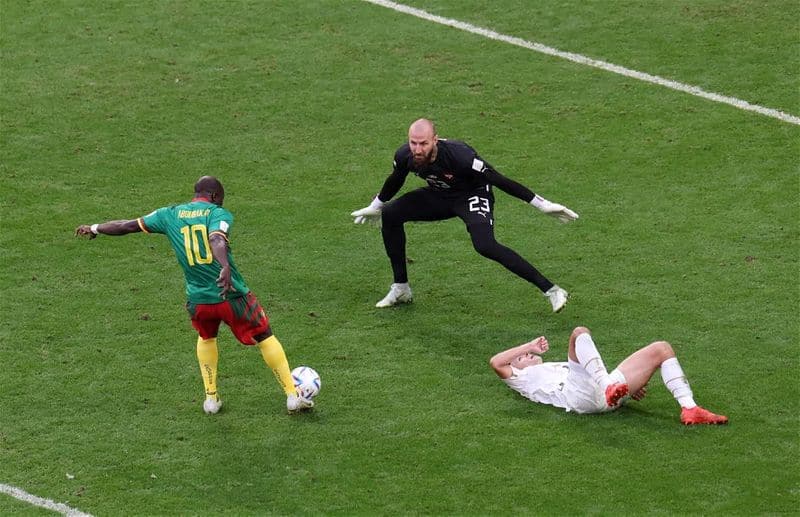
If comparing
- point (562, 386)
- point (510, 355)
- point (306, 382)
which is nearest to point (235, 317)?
point (306, 382)

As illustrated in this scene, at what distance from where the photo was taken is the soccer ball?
38.1 ft

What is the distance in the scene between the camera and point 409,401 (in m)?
11.9

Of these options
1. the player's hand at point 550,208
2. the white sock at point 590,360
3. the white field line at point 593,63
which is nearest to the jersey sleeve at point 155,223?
the white sock at point 590,360

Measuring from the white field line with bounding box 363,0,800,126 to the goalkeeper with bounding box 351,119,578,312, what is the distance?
16.9 feet

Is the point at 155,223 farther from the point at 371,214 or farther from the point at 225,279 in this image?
the point at 371,214

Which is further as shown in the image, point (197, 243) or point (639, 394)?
point (639, 394)

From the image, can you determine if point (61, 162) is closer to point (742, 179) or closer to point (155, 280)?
point (155, 280)

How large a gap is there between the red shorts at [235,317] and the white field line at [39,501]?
6.58 ft

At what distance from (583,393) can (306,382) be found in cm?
237

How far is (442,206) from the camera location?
1358 centimetres

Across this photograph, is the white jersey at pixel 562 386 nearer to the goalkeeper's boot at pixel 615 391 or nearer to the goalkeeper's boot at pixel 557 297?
the goalkeeper's boot at pixel 615 391

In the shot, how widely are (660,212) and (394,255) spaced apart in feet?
11.3

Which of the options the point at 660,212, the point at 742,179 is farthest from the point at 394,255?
the point at 742,179

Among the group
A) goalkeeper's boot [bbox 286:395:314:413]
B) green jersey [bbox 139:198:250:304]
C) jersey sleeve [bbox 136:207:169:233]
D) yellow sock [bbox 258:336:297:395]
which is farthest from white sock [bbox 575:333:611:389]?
jersey sleeve [bbox 136:207:169:233]
